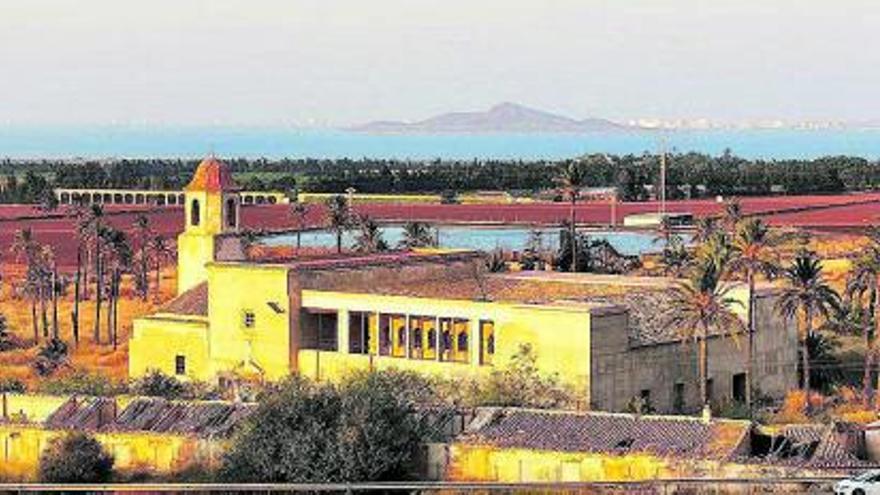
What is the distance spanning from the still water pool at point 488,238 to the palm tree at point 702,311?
3633cm

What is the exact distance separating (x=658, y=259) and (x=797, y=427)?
35660 millimetres

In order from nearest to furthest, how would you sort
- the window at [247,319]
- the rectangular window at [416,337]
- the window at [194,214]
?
the rectangular window at [416,337] < the window at [247,319] < the window at [194,214]

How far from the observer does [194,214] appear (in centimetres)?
5850

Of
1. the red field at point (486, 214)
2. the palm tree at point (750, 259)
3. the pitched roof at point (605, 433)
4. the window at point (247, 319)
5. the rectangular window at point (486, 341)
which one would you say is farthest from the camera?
the red field at point (486, 214)

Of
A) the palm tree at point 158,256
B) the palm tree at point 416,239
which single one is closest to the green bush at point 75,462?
the palm tree at point 416,239

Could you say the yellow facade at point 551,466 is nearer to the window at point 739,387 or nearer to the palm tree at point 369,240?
the window at point 739,387

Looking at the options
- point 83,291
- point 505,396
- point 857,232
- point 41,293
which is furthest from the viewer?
point 857,232

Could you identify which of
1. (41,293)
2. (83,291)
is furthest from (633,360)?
(83,291)

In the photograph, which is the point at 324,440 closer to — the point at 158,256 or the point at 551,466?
the point at 551,466

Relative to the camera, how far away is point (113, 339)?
7000cm

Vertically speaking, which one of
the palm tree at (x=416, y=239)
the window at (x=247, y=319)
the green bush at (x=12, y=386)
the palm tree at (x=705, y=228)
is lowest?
the green bush at (x=12, y=386)

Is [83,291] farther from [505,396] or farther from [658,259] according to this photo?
[505,396]

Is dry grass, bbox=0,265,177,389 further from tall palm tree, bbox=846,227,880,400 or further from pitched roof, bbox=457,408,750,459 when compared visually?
tall palm tree, bbox=846,227,880,400

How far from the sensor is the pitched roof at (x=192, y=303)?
5638 centimetres
